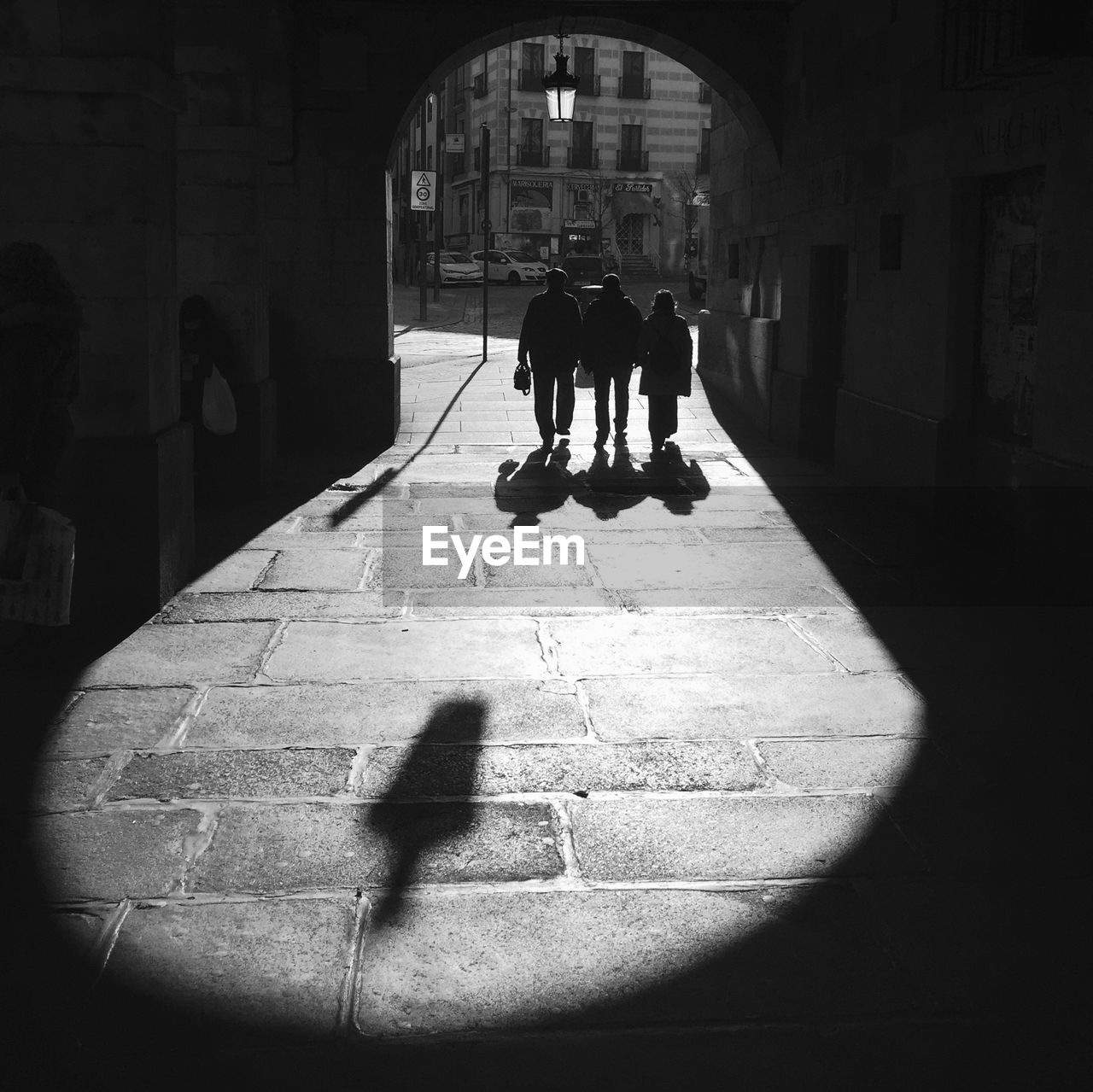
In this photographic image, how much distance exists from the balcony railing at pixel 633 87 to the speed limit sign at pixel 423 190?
37.9m

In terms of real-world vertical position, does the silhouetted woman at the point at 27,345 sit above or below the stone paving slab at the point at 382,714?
above

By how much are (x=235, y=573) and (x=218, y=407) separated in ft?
7.96

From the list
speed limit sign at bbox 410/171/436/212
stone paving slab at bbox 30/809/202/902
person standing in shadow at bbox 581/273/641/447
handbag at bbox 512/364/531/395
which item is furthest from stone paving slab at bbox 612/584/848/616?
speed limit sign at bbox 410/171/436/212

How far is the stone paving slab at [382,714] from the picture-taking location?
4953mm

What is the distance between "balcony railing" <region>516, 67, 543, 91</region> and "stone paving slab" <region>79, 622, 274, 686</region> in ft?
183

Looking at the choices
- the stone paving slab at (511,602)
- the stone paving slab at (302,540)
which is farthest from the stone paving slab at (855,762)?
the stone paving slab at (302,540)

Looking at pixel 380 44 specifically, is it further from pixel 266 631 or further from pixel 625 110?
pixel 625 110

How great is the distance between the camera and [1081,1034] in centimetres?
303

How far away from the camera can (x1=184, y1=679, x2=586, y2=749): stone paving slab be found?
4.95 metres

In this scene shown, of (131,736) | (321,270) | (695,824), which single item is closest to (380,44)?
(321,270)

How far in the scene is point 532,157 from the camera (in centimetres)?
5972

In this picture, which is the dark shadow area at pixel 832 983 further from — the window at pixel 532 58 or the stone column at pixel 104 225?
the window at pixel 532 58

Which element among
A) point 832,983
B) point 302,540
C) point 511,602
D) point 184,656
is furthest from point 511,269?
point 832,983

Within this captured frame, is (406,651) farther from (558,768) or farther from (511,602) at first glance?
(558,768)
